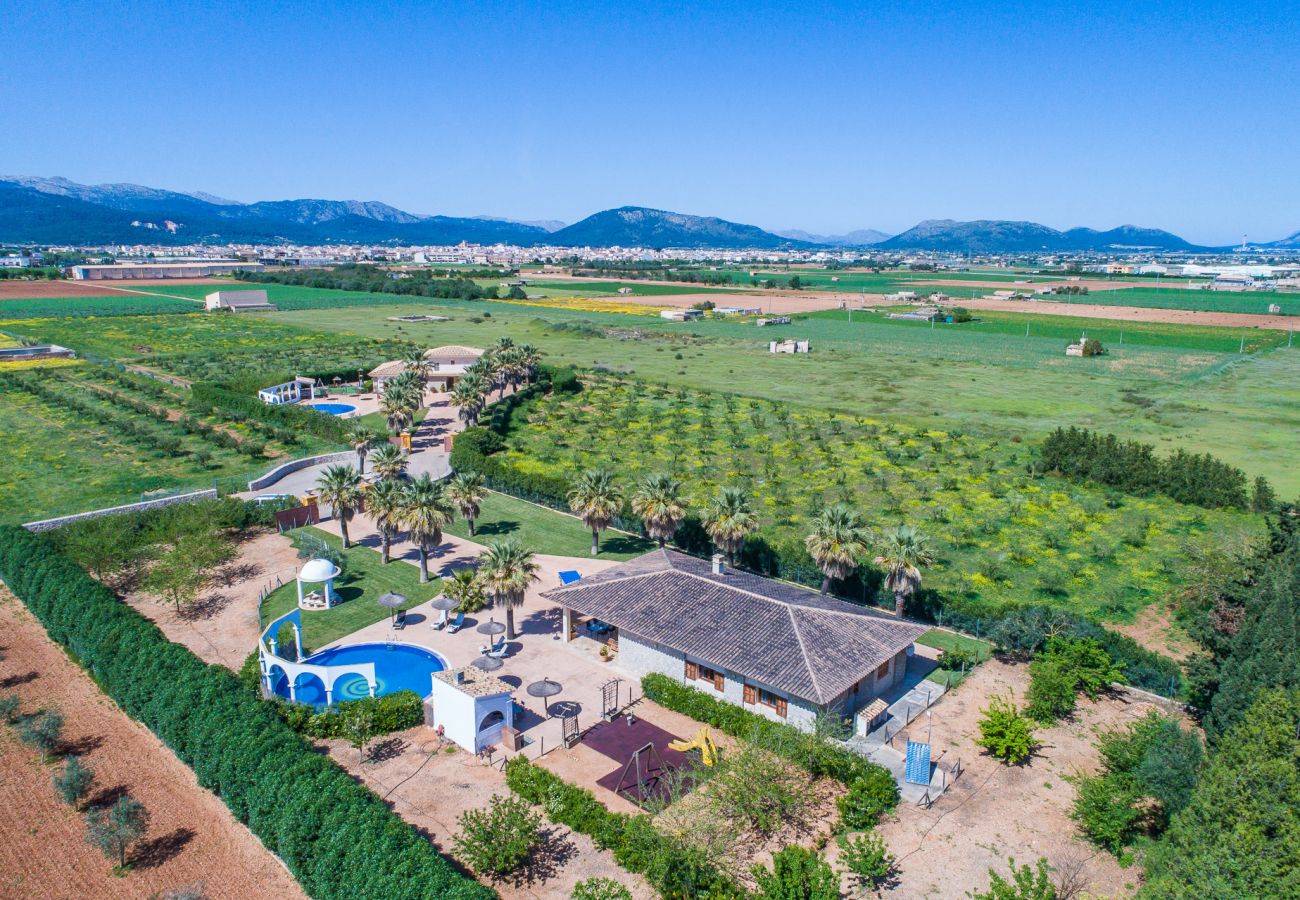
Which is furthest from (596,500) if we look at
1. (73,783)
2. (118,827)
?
(118,827)

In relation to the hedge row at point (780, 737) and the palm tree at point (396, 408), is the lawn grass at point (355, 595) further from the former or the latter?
the palm tree at point (396, 408)

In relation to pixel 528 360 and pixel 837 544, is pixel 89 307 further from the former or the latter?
pixel 837 544

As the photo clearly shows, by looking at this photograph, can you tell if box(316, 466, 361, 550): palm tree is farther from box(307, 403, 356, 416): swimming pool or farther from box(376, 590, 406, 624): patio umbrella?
box(307, 403, 356, 416): swimming pool

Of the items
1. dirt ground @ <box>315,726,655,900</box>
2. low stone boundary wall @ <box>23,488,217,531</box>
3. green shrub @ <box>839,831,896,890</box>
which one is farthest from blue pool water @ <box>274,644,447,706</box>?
low stone boundary wall @ <box>23,488,217,531</box>

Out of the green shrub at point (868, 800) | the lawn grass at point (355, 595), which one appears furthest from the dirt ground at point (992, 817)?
the lawn grass at point (355, 595)

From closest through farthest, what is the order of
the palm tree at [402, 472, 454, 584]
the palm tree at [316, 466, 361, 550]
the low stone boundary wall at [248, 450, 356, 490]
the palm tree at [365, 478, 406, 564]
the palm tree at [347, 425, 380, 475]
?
the palm tree at [402, 472, 454, 584]
the palm tree at [365, 478, 406, 564]
the palm tree at [316, 466, 361, 550]
the palm tree at [347, 425, 380, 475]
the low stone boundary wall at [248, 450, 356, 490]

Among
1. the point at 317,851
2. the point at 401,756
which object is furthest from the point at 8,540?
the point at 317,851
